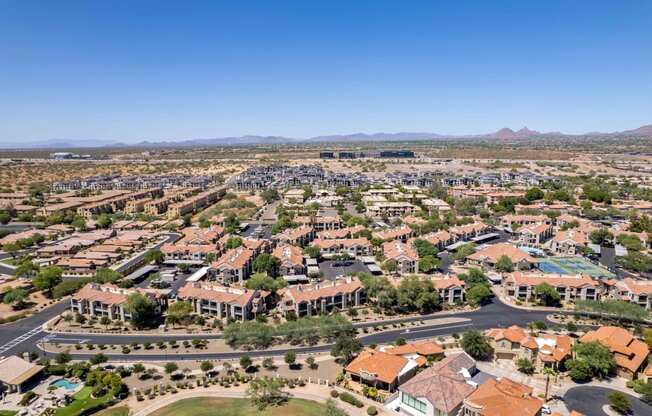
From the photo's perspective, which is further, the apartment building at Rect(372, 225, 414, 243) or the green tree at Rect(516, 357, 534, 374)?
the apartment building at Rect(372, 225, 414, 243)

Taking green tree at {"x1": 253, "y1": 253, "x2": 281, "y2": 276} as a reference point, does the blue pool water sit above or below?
below

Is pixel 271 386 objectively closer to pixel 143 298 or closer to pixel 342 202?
pixel 143 298

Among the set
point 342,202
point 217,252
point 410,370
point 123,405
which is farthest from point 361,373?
point 342,202

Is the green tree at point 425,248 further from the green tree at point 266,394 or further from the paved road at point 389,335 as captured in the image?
the green tree at point 266,394

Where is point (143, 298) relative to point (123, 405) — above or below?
above

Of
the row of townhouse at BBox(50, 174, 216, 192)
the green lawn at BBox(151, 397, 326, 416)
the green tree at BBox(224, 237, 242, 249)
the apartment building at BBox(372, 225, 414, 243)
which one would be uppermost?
the row of townhouse at BBox(50, 174, 216, 192)

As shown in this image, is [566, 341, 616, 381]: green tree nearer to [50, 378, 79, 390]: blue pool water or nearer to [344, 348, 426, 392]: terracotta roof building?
[344, 348, 426, 392]: terracotta roof building

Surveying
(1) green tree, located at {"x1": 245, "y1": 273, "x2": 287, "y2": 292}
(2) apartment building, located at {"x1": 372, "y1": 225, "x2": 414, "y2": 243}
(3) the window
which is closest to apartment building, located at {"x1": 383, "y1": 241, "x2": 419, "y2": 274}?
(2) apartment building, located at {"x1": 372, "y1": 225, "x2": 414, "y2": 243}

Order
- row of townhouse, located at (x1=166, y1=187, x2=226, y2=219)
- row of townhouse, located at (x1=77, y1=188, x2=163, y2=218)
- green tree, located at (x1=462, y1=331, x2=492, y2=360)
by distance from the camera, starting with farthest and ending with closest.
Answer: row of townhouse, located at (x1=166, y1=187, x2=226, y2=219) < row of townhouse, located at (x1=77, y1=188, x2=163, y2=218) < green tree, located at (x1=462, y1=331, x2=492, y2=360)
